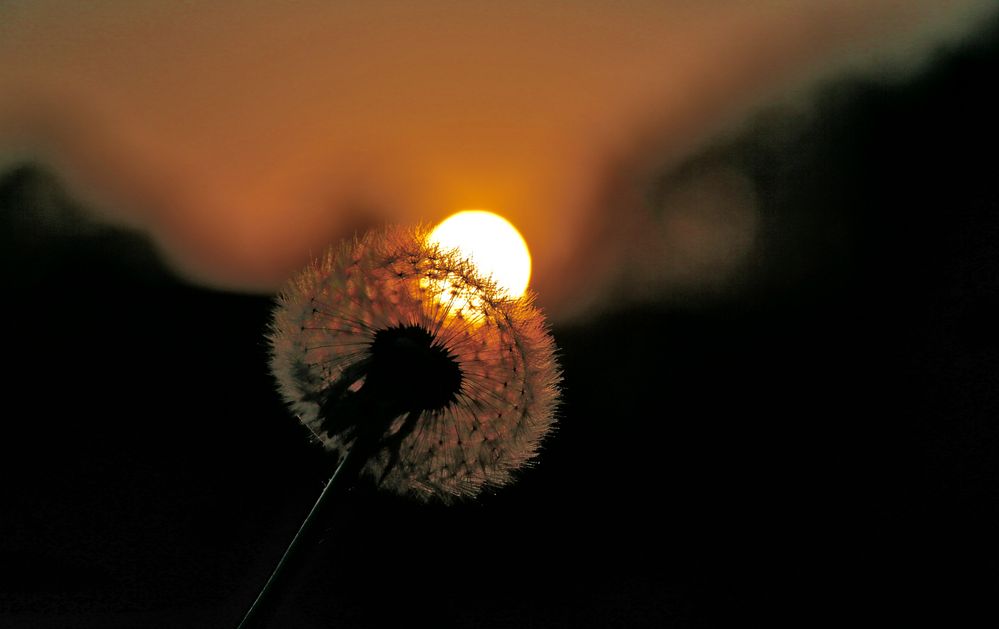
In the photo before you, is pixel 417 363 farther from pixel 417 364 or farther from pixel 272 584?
pixel 272 584

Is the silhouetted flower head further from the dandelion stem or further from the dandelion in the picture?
the dandelion stem

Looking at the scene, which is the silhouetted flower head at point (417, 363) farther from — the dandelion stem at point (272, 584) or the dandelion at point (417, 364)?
the dandelion stem at point (272, 584)

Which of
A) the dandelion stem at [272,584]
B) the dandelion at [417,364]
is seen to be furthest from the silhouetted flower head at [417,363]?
the dandelion stem at [272,584]

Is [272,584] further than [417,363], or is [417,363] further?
[417,363]

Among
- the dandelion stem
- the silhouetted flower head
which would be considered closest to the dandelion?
the silhouetted flower head

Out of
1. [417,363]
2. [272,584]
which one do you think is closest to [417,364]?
[417,363]

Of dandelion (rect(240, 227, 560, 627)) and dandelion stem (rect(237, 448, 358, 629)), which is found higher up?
dandelion (rect(240, 227, 560, 627))

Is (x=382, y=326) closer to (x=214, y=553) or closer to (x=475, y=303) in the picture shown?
(x=475, y=303)

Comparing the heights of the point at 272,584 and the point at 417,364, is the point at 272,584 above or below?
below
